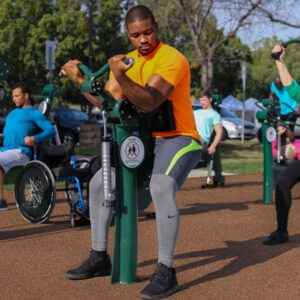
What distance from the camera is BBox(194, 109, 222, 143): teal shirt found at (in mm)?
10289

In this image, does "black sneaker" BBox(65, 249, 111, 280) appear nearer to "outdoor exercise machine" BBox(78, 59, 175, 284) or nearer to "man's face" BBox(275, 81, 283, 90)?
"outdoor exercise machine" BBox(78, 59, 175, 284)

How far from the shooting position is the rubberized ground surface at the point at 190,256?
449cm

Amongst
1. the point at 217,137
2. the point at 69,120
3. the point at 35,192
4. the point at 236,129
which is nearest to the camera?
the point at 35,192

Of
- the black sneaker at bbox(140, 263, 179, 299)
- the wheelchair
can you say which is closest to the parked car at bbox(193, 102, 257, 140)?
the wheelchair

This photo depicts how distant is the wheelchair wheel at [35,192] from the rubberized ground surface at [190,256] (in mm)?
133

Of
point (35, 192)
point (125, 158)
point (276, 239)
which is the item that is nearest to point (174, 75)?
point (125, 158)

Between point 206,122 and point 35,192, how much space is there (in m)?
3.76

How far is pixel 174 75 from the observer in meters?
4.30

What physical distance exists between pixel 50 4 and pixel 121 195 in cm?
3645

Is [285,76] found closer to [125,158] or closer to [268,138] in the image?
[125,158]

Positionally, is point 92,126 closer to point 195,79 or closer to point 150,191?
point 150,191

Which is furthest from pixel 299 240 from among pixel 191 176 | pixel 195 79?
pixel 195 79

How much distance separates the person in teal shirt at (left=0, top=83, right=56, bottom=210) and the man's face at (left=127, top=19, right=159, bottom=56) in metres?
3.39

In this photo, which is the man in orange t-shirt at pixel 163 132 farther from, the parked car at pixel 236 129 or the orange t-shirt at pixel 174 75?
the parked car at pixel 236 129
